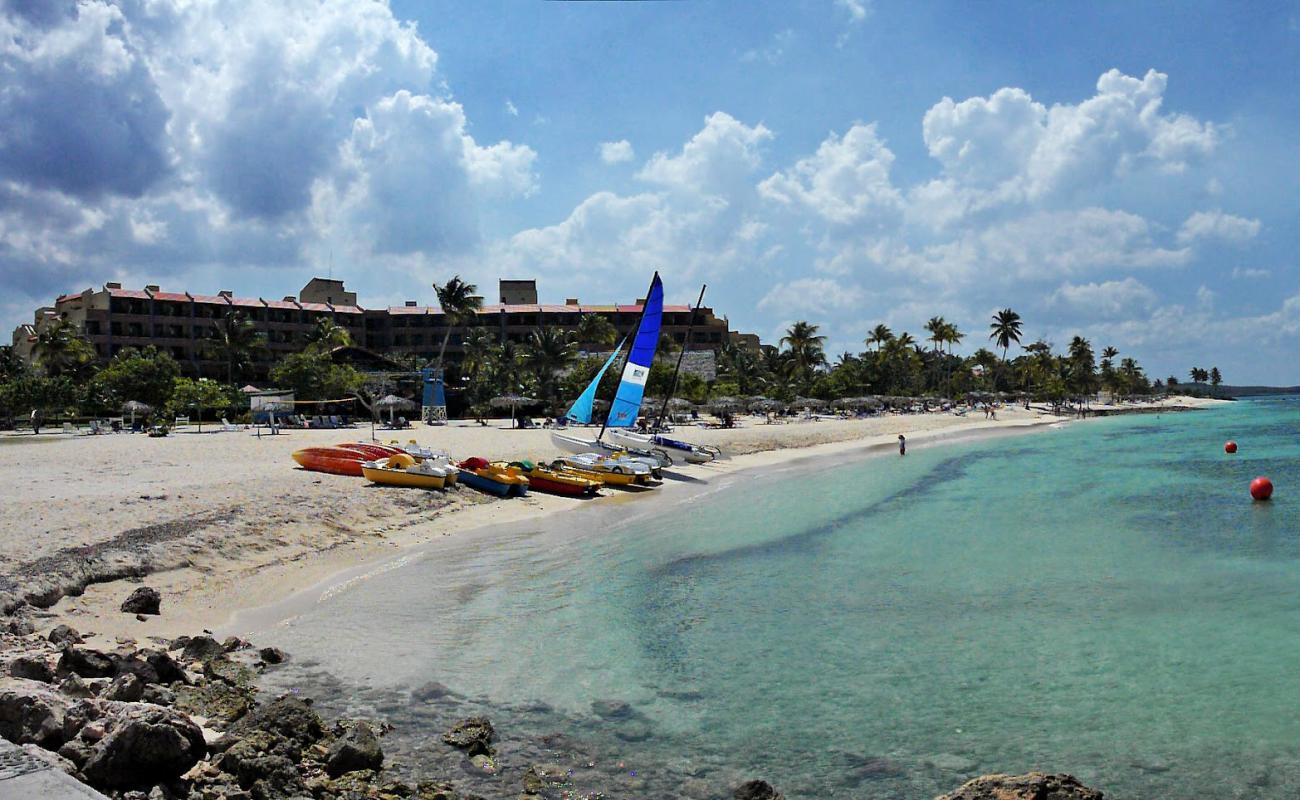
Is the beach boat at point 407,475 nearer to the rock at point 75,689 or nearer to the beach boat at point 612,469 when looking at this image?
the beach boat at point 612,469

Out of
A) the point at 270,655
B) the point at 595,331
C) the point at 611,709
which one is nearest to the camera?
the point at 611,709

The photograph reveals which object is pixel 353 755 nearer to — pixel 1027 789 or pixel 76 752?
pixel 76 752

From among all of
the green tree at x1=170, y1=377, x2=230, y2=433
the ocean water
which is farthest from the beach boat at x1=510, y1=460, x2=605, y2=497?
the green tree at x1=170, y1=377, x2=230, y2=433

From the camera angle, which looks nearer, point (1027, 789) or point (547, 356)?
point (1027, 789)

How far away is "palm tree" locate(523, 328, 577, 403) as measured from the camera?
72312mm

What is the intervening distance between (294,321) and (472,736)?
287 feet

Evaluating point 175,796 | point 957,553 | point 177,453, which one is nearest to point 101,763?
point 175,796

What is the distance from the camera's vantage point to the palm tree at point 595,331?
85625 mm

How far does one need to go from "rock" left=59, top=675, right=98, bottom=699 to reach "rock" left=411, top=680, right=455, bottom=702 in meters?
3.18

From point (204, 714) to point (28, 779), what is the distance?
3723 millimetres

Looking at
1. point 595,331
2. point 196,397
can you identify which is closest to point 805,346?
point 595,331

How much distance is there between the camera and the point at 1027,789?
21.2ft

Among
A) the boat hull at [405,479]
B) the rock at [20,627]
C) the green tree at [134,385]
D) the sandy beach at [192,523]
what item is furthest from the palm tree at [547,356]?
the rock at [20,627]

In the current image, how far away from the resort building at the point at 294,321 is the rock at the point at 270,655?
70.8 metres
